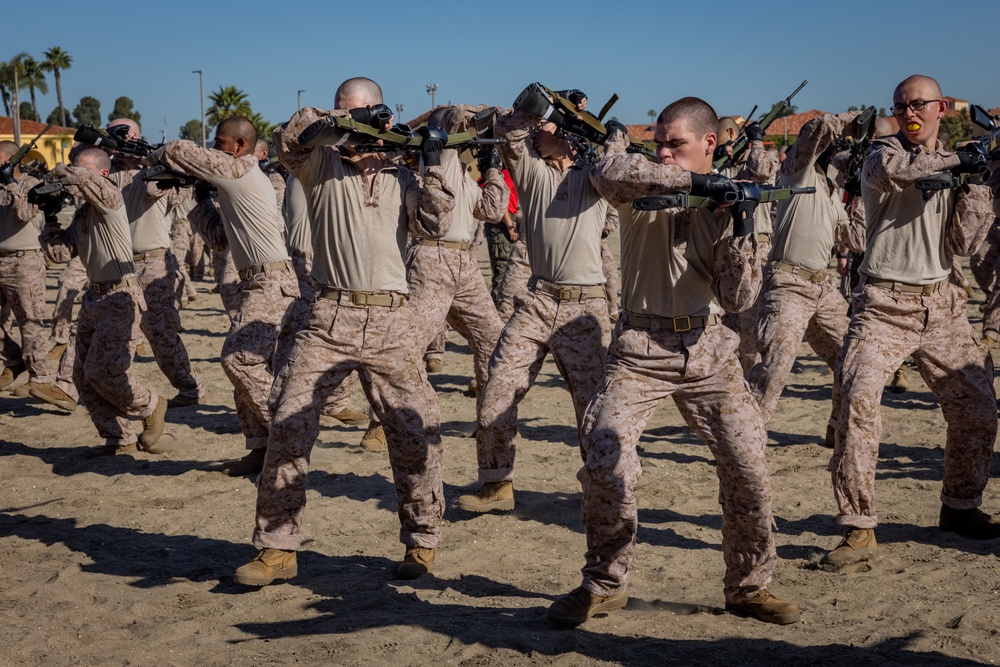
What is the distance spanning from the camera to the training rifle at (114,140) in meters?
8.38

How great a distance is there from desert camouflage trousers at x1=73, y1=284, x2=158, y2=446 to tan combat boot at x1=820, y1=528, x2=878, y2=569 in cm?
525

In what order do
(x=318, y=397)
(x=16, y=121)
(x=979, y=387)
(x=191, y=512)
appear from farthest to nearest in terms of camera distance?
(x=16, y=121) → (x=191, y=512) → (x=979, y=387) → (x=318, y=397)

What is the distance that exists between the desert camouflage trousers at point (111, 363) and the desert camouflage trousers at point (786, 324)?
463cm

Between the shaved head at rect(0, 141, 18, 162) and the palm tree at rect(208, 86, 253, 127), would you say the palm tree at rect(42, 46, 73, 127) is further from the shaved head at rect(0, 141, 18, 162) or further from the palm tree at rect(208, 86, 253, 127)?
the shaved head at rect(0, 141, 18, 162)

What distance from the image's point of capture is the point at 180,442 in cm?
876

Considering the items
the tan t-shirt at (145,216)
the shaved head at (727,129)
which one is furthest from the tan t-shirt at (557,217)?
the tan t-shirt at (145,216)

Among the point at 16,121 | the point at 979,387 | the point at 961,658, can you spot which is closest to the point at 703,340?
the point at 961,658

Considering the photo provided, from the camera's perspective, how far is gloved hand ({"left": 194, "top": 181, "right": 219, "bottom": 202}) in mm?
7773

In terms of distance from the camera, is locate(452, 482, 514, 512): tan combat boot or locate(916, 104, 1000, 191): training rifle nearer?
locate(916, 104, 1000, 191): training rifle

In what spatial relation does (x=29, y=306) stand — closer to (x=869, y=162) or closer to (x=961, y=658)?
(x=869, y=162)

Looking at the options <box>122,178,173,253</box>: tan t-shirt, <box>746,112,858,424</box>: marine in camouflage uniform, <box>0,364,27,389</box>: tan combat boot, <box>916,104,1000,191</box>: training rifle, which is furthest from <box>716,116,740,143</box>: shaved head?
<box>0,364,27,389</box>: tan combat boot

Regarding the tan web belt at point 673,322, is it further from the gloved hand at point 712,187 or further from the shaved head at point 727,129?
the shaved head at point 727,129

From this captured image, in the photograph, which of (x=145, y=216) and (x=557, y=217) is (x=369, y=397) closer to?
(x=557, y=217)

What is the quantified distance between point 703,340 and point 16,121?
205 ft
